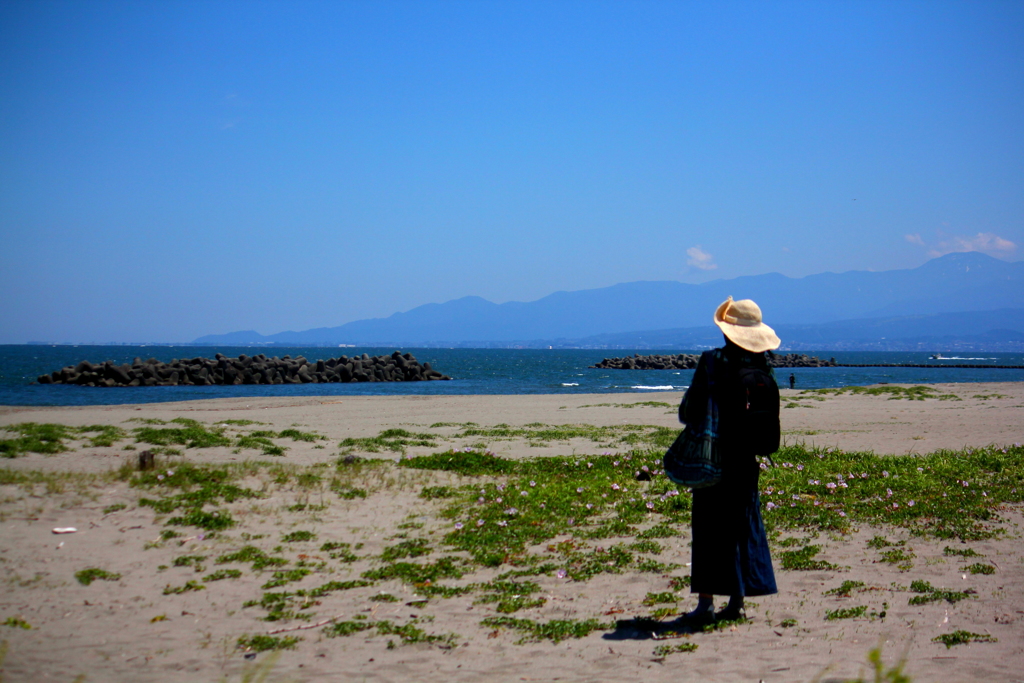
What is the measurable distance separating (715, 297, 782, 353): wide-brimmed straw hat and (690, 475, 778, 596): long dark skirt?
97 cm

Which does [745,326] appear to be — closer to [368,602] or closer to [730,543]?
[730,543]

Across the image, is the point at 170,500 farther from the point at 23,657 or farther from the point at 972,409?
the point at 972,409

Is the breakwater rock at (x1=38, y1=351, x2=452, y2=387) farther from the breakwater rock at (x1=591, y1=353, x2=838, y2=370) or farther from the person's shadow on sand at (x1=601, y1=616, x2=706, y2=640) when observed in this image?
the person's shadow on sand at (x1=601, y1=616, x2=706, y2=640)

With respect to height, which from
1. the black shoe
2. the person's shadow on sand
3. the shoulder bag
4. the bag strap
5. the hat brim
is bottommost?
the person's shadow on sand

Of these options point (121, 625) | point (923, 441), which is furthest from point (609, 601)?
point (923, 441)

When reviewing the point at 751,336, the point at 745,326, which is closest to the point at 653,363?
the point at 745,326

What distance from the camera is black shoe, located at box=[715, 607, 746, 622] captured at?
551cm

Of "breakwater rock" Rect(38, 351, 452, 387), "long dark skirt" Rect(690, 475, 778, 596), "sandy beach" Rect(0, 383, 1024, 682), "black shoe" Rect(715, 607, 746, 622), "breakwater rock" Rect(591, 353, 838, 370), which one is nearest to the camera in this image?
"sandy beach" Rect(0, 383, 1024, 682)

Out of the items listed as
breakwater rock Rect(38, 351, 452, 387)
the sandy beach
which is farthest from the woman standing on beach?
breakwater rock Rect(38, 351, 452, 387)

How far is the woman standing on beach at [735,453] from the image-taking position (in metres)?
5.15

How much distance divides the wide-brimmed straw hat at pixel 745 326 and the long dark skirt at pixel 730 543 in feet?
3.17

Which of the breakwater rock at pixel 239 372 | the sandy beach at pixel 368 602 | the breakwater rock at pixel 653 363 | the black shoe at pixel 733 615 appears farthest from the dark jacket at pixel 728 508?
the breakwater rock at pixel 653 363

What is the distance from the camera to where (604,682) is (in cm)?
455

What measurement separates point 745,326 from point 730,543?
5.14 feet
